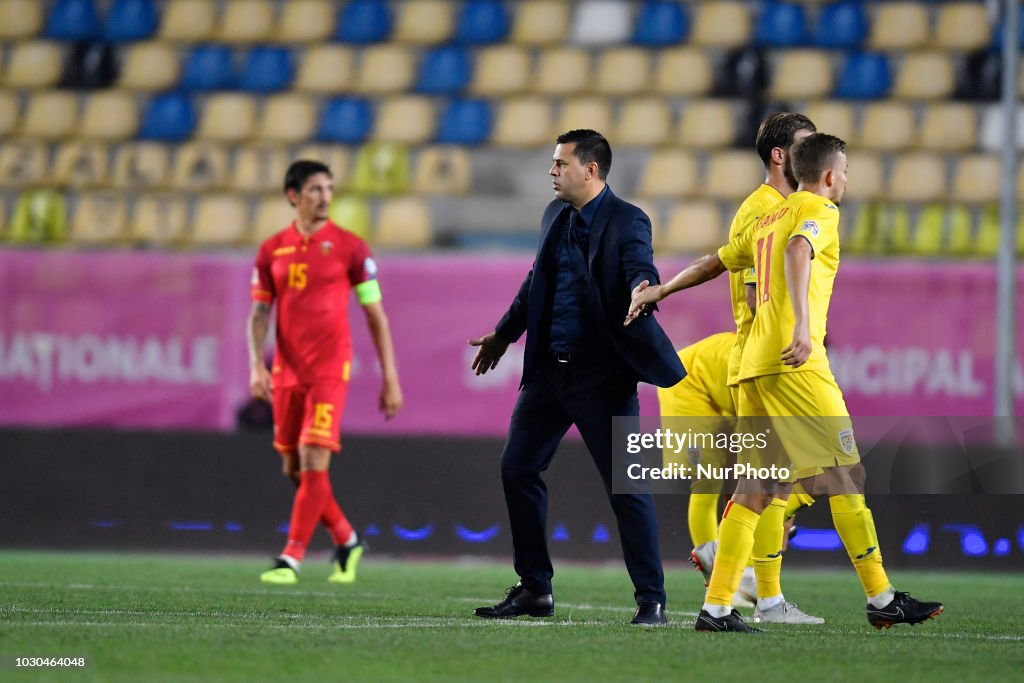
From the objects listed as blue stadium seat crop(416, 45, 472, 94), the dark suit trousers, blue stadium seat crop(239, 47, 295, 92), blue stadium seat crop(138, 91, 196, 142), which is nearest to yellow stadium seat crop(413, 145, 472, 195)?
blue stadium seat crop(416, 45, 472, 94)

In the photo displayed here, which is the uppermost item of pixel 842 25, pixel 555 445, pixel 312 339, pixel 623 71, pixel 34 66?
pixel 842 25

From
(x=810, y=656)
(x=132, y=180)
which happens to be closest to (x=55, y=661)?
(x=810, y=656)

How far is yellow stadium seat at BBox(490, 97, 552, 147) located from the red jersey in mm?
5933

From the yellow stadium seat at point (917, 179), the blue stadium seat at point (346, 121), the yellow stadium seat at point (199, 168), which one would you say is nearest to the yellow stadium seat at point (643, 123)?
the yellow stadium seat at point (917, 179)

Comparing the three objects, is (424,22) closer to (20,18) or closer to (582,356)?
(20,18)

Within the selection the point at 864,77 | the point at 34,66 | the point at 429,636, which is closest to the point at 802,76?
the point at 864,77

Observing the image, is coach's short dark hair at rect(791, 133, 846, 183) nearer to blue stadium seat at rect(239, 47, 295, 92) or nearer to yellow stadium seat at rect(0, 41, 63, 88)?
blue stadium seat at rect(239, 47, 295, 92)

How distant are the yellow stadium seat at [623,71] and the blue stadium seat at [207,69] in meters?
3.34

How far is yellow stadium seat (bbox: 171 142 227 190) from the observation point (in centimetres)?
1422

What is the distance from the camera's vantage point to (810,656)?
212 inches

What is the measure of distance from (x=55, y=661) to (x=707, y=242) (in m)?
8.76

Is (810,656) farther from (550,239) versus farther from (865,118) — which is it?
(865,118)

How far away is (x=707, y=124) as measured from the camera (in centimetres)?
1456

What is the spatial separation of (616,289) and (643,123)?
8.36m
